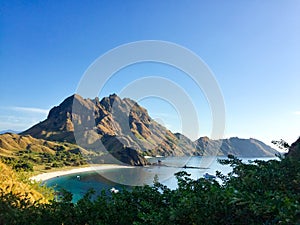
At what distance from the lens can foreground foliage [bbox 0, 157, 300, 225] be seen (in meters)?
2.80

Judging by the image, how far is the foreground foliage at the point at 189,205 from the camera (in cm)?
280

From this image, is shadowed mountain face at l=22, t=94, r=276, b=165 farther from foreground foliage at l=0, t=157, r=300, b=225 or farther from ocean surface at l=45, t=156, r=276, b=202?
foreground foliage at l=0, t=157, r=300, b=225

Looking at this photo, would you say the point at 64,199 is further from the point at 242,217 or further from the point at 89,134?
the point at 89,134

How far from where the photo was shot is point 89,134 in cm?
16450

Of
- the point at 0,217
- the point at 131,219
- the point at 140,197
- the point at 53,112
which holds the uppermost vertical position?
the point at 53,112

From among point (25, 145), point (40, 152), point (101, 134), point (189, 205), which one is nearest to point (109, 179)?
point (40, 152)

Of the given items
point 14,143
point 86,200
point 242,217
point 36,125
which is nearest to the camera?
point 242,217

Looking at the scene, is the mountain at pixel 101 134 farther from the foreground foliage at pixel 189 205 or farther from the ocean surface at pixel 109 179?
the foreground foliage at pixel 189 205

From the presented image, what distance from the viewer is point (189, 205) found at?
323 centimetres

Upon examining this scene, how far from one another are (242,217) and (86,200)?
2507mm

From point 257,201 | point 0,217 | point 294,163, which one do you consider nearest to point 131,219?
point 257,201

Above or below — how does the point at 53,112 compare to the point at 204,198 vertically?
above

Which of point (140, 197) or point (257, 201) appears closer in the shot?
point (257, 201)

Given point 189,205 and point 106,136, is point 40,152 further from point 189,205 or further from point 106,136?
point 189,205
